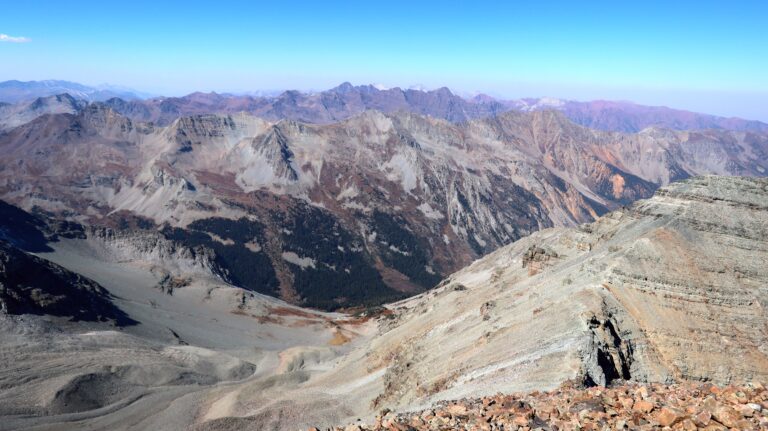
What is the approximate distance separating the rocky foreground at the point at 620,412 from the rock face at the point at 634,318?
13.4m

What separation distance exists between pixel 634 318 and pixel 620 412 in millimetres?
31542

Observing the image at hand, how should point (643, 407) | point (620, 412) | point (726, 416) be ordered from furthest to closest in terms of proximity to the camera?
point (620, 412) < point (643, 407) < point (726, 416)

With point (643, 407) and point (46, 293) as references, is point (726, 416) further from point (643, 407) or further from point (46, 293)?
point (46, 293)

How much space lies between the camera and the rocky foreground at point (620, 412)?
72.2 ft

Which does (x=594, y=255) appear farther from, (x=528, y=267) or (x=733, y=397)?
(x=733, y=397)

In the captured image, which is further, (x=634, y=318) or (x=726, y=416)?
(x=634, y=318)

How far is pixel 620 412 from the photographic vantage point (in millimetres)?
24922

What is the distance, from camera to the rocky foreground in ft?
72.2

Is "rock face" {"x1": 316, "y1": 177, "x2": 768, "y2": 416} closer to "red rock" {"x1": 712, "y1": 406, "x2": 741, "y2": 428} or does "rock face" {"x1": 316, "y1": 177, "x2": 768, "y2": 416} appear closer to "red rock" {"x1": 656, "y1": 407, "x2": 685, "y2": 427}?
"red rock" {"x1": 656, "y1": 407, "x2": 685, "y2": 427}

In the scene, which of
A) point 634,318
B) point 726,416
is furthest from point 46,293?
point 726,416

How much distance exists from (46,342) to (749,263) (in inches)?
4039

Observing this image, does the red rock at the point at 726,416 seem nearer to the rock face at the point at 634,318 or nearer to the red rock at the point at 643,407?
the red rock at the point at 643,407

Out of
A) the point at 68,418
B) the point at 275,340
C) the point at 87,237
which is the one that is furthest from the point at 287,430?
the point at 87,237

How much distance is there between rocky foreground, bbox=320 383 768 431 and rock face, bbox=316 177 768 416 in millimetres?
13435
